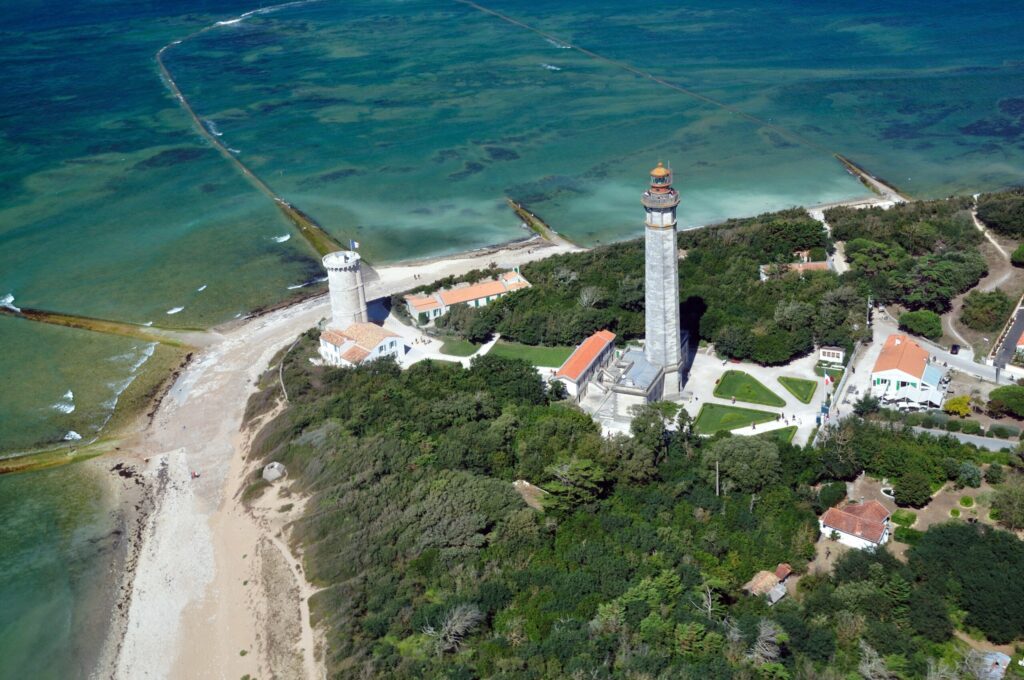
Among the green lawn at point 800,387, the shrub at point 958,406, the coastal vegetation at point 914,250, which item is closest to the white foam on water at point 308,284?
the green lawn at point 800,387

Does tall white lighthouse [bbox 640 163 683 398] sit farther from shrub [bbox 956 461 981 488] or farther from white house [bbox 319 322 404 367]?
white house [bbox 319 322 404 367]

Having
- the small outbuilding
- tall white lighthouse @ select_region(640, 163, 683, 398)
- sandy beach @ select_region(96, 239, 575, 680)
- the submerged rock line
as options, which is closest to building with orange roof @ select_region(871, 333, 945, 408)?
tall white lighthouse @ select_region(640, 163, 683, 398)

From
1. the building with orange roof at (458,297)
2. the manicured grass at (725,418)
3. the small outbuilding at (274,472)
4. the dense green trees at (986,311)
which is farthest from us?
the building with orange roof at (458,297)

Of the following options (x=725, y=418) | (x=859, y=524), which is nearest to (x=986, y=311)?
(x=725, y=418)

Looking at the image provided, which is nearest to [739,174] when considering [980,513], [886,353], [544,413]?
[886,353]

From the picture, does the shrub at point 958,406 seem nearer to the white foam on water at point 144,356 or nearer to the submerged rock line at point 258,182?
the submerged rock line at point 258,182
